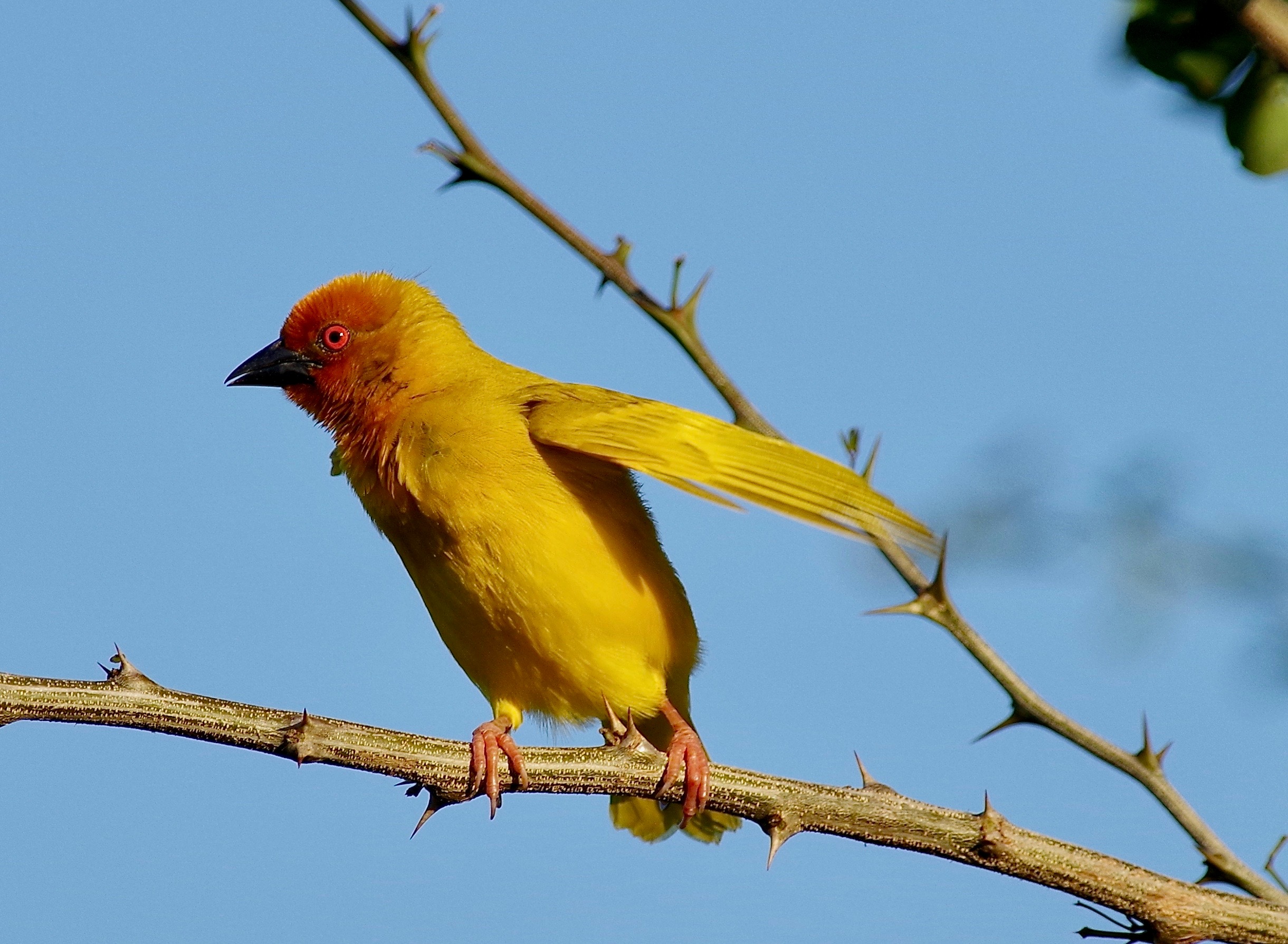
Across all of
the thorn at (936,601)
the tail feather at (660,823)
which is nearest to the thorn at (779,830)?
the thorn at (936,601)

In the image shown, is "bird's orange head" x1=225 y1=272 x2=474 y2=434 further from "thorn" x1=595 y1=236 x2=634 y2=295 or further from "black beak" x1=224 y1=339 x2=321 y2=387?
"thorn" x1=595 y1=236 x2=634 y2=295

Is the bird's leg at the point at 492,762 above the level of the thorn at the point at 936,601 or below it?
below

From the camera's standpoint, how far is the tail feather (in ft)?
19.3

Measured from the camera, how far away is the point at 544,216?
3.68 metres

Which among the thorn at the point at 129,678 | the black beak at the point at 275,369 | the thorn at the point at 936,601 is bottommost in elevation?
the thorn at the point at 129,678

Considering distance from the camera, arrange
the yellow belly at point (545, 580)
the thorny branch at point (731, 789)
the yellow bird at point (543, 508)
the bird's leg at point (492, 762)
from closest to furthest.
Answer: the thorny branch at point (731, 789) < the bird's leg at point (492, 762) < the yellow bird at point (543, 508) < the yellow belly at point (545, 580)

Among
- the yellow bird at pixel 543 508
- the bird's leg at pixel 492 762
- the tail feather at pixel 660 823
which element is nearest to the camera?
the bird's leg at pixel 492 762

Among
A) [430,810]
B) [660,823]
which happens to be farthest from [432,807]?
[660,823]

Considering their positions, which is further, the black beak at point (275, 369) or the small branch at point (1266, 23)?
the black beak at point (275, 369)

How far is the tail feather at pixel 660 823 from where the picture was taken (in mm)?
A: 5875

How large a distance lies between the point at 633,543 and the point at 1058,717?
2.08 metres

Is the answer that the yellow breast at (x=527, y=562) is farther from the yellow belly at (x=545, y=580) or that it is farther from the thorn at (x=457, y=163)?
the thorn at (x=457, y=163)

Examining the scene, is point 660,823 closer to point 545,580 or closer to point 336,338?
point 545,580

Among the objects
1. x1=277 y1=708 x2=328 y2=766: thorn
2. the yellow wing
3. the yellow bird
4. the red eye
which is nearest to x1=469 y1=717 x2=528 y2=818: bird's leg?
the yellow bird
